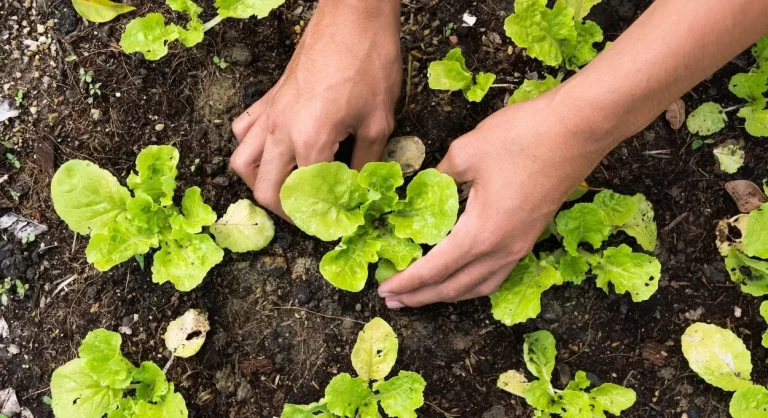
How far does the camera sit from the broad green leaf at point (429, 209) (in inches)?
73.4

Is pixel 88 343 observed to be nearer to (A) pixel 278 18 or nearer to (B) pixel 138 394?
(B) pixel 138 394

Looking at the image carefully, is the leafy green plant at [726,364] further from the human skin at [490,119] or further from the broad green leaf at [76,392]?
the broad green leaf at [76,392]

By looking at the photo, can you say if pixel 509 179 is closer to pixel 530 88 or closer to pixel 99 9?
pixel 530 88

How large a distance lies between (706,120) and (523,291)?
2.95 feet

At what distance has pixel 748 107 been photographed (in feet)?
7.50

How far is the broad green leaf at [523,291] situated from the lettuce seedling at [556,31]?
0.67 m

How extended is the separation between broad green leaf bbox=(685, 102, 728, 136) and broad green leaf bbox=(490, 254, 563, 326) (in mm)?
753

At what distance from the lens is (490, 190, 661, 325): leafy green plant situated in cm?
204

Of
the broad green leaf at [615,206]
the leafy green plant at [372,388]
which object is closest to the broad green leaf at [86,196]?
the leafy green plant at [372,388]

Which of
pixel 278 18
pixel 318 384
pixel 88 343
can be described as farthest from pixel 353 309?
pixel 278 18

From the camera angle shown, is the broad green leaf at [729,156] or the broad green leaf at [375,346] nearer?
the broad green leaf at [375,346]

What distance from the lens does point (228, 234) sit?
214 cm

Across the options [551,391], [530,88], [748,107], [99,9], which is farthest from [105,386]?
[748,107]

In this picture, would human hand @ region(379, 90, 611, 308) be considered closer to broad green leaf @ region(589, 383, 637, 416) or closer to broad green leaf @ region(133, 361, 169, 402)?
broad green leaf @ region(589, 383, 637, 416)
